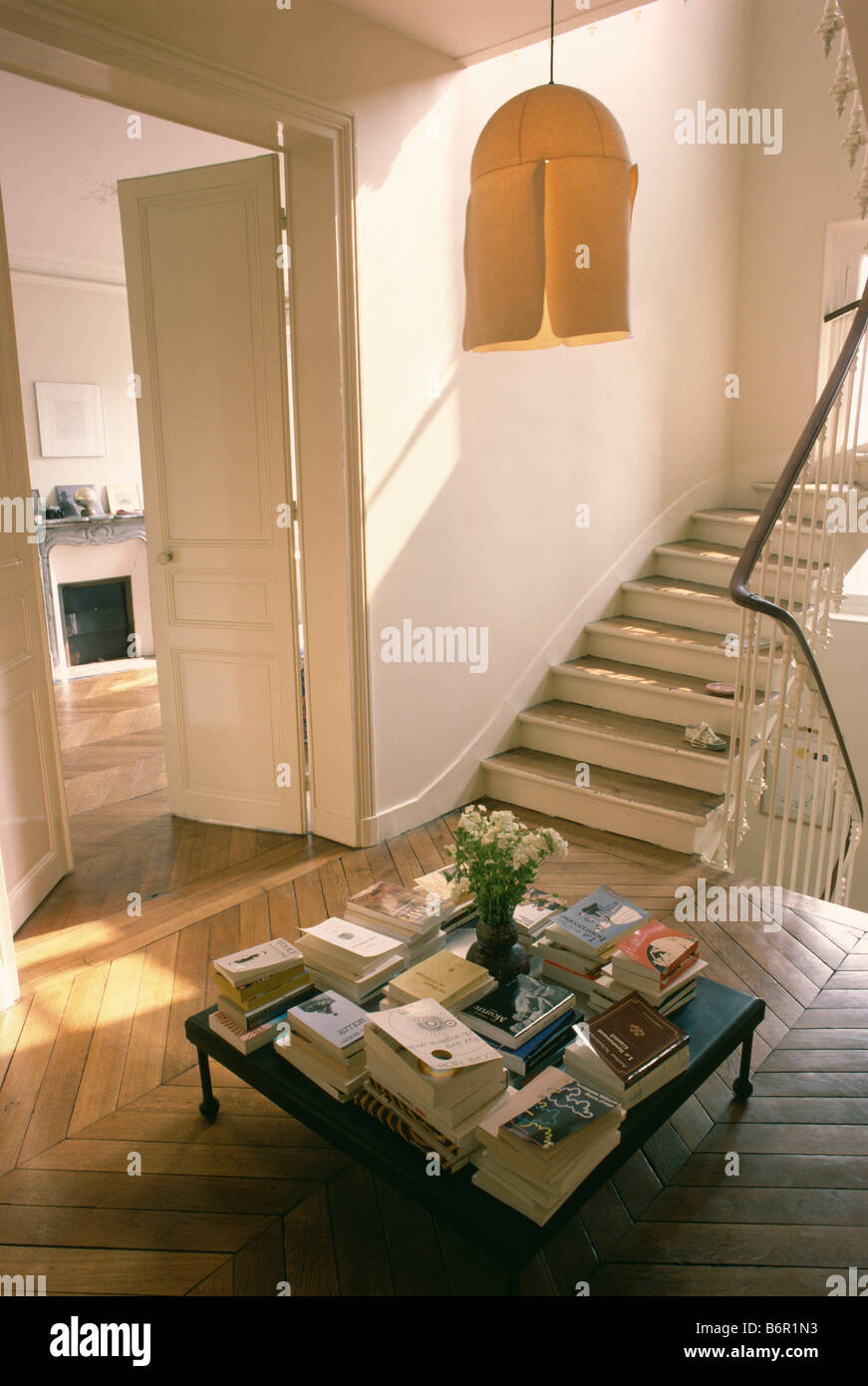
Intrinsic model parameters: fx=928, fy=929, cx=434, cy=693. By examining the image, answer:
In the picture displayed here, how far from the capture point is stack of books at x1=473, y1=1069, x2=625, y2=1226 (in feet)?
5.53

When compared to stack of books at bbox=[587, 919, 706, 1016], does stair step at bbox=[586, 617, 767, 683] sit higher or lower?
higher

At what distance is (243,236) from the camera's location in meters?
3.70

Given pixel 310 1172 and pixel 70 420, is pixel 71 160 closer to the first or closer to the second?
pixel 70 420

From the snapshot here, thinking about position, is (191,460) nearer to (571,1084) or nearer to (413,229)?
(413,229)

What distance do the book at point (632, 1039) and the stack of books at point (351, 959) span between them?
0.53 meters

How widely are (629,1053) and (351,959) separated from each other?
0.69m

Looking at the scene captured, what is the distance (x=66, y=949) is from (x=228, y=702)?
1297mm

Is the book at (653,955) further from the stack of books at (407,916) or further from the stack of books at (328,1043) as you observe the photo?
the stack of books at (328,1043)

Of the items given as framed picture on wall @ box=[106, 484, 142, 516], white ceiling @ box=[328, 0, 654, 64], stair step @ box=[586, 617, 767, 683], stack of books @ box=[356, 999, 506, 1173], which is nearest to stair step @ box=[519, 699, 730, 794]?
stair step @ box=[586, 617, 767, 683]

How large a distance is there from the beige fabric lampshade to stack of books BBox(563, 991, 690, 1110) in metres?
1.47

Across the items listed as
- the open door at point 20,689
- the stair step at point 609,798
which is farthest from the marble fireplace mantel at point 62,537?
the stair step at point 609,798

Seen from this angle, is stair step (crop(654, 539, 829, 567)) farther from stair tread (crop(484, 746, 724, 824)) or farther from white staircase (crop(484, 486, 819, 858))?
stair tread (crop(484, 746, 724, 824))

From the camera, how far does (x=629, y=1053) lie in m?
1.97

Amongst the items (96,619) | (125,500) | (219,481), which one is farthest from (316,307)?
(96,619)
